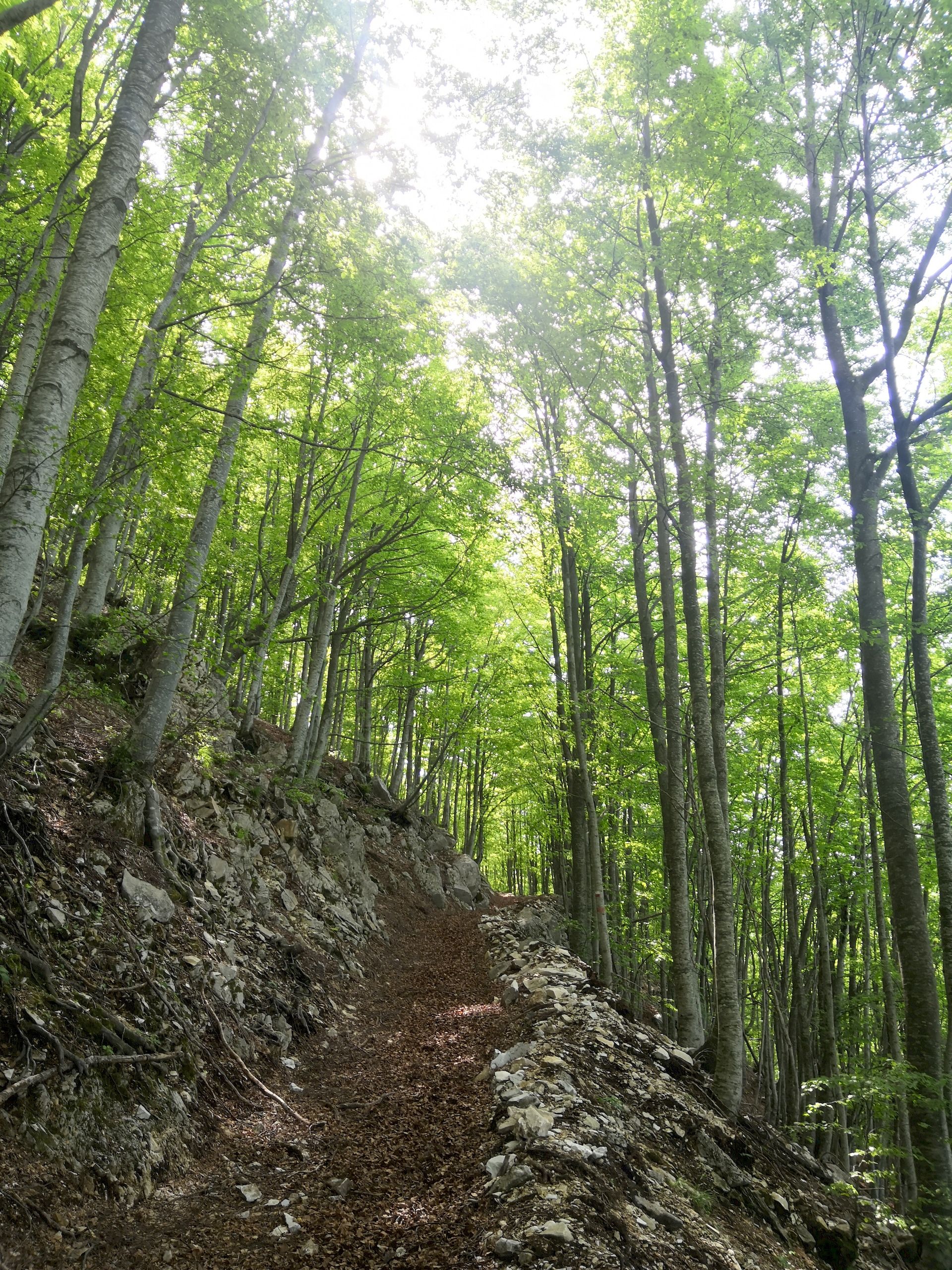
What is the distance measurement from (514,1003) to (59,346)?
7407 millimetres

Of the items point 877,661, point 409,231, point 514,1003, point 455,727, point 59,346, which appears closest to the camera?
point 59,346

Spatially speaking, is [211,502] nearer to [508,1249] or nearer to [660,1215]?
[508,1249]

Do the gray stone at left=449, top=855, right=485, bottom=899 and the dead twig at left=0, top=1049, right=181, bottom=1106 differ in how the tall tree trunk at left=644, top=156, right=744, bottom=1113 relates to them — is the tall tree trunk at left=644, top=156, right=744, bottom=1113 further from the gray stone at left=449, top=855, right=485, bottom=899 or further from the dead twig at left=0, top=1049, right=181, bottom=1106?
the gray stone at left=449, top=855, right=485, bottom=899

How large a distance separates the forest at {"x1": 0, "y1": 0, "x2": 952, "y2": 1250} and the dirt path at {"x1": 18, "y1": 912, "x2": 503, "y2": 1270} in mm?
2713

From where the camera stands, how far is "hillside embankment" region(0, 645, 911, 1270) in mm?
3191

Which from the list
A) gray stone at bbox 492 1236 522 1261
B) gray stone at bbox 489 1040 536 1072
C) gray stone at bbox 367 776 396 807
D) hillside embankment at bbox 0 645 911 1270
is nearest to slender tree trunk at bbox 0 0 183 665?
hillside embankment at bbox 0 645 911 1270

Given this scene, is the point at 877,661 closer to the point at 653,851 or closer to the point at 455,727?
the point at 653,851

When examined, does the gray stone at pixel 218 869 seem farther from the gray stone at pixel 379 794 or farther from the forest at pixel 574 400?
the gray stone at pixel 379 794

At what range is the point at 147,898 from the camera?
17.3 feet

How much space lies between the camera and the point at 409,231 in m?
8.33

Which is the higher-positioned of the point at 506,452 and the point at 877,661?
the point at 506,452

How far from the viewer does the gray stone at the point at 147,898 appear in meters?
5.11

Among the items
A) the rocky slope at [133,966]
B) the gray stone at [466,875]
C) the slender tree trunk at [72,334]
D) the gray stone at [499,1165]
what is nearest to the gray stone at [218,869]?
the rocky slope at [133,966]

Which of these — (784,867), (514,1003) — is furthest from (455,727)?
(514,1003)
